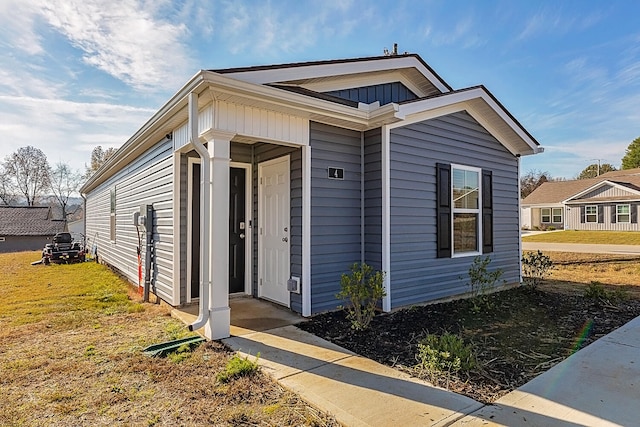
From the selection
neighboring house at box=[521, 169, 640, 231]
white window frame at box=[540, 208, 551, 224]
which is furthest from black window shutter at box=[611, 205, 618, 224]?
white window frame at box=[540, 208, 551, 224]

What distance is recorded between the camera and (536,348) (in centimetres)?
357

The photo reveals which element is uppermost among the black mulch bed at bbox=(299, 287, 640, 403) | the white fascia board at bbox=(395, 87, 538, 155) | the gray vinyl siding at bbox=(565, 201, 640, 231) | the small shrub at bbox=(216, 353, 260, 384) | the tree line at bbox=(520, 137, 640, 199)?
the tree line at bbox=(520, 137, 640, 199)

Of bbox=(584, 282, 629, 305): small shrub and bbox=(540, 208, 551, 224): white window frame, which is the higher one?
bbox=(540, 208, 551, 224): white window frame

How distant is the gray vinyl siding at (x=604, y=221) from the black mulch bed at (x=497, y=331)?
21.0 m

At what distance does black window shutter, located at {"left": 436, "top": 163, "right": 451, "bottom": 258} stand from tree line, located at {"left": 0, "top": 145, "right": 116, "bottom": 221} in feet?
106

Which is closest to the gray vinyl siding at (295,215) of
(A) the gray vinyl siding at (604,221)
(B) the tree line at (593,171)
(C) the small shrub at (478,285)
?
(C) the small shrub at (478,285)

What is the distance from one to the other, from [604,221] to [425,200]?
2405cm

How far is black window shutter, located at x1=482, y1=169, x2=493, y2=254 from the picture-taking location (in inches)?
241

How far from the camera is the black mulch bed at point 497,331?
117 inches

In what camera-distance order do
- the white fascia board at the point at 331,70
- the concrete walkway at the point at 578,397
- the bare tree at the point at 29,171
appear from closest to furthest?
1. the concrete walkway at the point at 578,397
2. the white fascia board at the point at 331,70
3. the bare tree at the point at 29,171

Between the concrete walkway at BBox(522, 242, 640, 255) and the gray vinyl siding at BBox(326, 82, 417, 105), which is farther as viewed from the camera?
the concrete walkway at BBox(522, 242, 640, 255)

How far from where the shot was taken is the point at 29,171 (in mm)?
31766

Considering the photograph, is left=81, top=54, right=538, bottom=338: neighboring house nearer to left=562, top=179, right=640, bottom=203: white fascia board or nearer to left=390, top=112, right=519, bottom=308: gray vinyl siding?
left=390, top=112, right=519, bottom=308: gray vinyl siding

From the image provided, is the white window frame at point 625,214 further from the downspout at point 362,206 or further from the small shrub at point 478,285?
the downspout at point 362,206
